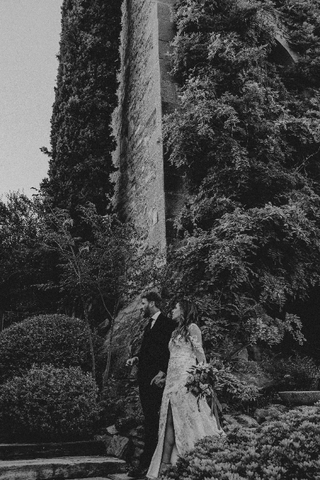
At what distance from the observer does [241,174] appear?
5855 mm

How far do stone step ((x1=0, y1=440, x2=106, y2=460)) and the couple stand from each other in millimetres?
781

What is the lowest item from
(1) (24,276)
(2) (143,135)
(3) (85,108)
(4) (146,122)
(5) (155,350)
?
(5) (155,350)

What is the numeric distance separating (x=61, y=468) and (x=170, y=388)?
134cm

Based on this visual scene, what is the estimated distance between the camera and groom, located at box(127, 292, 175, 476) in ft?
13.3

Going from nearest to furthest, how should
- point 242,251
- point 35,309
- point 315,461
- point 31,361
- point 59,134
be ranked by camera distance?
point 315,461, point 242,251, point 31,361, point 35,309, point 59,134

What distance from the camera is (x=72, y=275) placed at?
6.21 meters

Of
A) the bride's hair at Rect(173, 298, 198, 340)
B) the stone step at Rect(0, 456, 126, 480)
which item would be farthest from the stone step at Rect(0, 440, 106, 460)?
the bride's hair at Rect(173, 298, 198, 340)

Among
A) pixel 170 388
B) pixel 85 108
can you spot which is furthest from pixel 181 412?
pixel 85 108

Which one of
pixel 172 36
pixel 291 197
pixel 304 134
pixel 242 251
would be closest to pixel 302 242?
pixel 291 197

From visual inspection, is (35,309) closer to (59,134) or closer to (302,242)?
(59,134)

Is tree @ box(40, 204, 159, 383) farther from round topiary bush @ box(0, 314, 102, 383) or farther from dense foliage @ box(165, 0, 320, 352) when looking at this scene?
dense foliage @ box(165, 0, 320, 352)

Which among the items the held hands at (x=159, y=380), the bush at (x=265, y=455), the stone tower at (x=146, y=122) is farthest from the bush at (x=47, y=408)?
the stone tower at (x=146, y=122)

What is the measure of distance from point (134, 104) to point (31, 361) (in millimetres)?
5017

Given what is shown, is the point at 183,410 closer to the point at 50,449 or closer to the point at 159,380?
the point at 159,380
